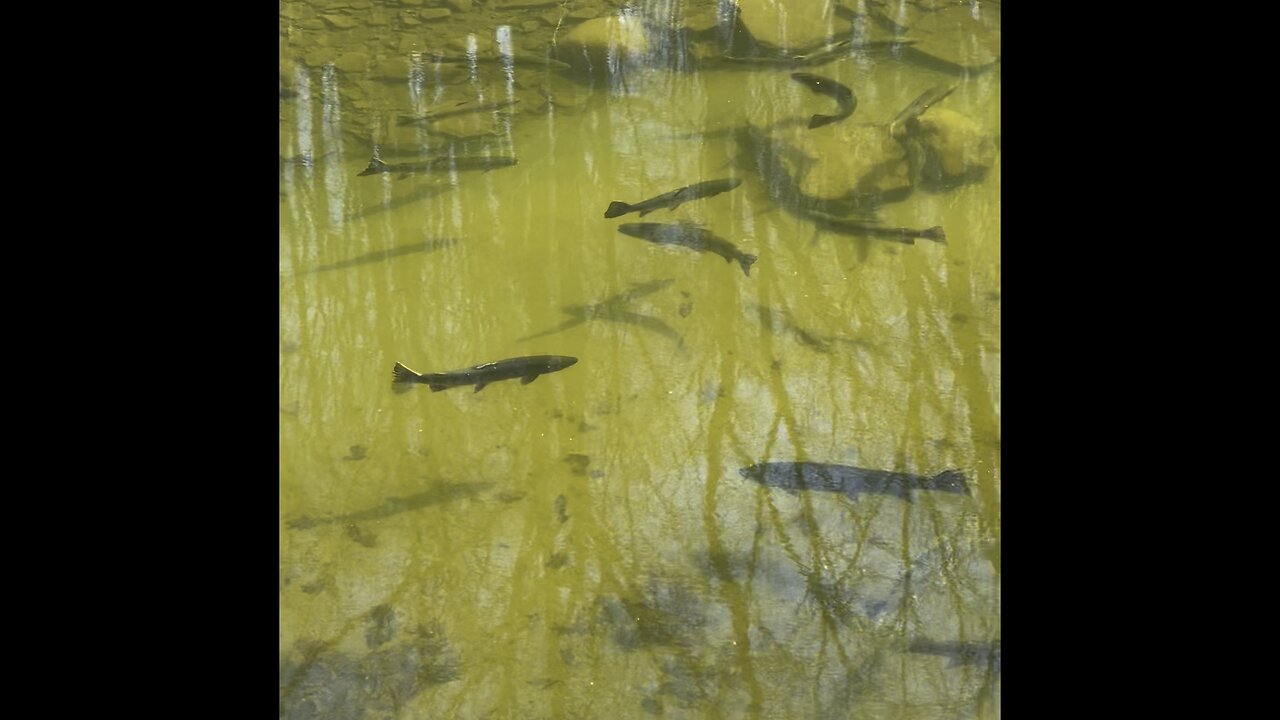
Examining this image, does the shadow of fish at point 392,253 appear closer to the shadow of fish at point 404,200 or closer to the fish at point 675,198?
the shadow of fish at point 404,200

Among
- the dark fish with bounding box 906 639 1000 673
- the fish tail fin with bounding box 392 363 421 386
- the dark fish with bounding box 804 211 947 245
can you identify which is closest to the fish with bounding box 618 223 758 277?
the dark fish with bounding box 804 211 947 245

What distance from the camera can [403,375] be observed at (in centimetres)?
360

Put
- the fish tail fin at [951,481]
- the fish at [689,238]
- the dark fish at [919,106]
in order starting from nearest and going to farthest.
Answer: the fish tail fin at [951,481] → the fish at [689,238] → the dark fish at [919,106]

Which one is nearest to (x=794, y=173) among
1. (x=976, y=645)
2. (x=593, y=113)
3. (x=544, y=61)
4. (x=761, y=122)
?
(x=761, y=122)

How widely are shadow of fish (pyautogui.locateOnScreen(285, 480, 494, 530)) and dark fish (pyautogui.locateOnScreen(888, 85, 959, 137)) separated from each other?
211 cm

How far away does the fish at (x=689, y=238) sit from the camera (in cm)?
373

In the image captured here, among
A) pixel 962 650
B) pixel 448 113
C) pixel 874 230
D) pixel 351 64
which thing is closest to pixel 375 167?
pixel 448 113

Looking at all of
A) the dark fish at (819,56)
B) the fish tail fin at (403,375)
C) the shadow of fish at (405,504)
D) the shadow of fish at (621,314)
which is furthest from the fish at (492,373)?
the dark fish at (819,56)

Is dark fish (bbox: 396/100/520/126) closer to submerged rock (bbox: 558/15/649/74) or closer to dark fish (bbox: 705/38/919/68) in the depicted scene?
submerged rock (bbox: 558/15/649/74)

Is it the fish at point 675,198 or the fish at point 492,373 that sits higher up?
the fish at point 675,198

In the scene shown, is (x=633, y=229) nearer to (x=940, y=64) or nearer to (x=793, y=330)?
(x=793, y=330)

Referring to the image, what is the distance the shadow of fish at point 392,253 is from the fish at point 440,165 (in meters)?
0.32

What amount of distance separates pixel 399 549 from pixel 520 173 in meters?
1.51

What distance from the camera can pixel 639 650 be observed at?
3201 mm
